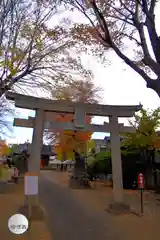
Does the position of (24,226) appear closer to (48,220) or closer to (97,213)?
(48,220)

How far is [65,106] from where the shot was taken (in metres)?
14.0

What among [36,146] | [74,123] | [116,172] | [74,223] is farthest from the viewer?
[116,172]

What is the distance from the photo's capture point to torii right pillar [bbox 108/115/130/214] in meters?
13.5

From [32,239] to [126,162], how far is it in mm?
16673

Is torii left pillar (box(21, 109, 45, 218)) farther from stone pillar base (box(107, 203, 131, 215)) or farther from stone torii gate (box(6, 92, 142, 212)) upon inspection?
stone pillar base (box(107, 203, 131, 215))

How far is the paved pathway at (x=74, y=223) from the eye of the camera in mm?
9555

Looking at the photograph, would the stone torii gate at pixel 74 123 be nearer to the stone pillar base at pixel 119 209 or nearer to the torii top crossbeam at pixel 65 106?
the torii top crossbeam at pixel 65 106

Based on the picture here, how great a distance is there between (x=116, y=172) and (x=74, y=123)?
2.80 metres

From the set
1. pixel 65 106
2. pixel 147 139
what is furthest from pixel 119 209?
pixel 147 139

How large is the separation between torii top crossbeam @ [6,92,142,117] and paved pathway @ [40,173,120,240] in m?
4.22

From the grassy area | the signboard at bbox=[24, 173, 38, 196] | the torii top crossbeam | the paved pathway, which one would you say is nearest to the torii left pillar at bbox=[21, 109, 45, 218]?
the torii top crossbeam

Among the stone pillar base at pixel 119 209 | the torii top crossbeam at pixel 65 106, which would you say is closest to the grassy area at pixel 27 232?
the stone pillar base at pixel 119 209

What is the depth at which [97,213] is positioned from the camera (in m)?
13.3

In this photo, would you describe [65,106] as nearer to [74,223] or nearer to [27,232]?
[74,223]
